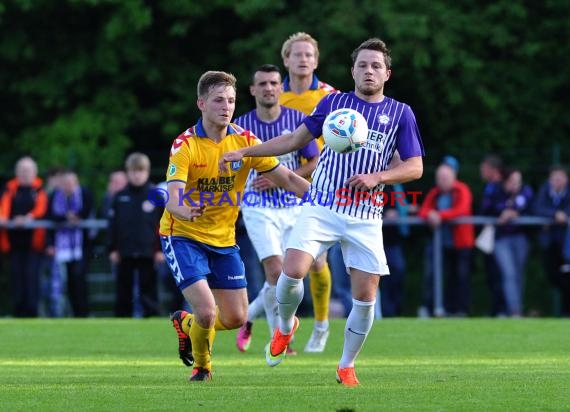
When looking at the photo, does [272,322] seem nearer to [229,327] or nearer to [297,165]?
[297,165]

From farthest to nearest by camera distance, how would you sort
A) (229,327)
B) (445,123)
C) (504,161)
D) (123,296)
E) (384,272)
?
(445,123) → (504,161) → (123,296) → (229,327) → (384,272)

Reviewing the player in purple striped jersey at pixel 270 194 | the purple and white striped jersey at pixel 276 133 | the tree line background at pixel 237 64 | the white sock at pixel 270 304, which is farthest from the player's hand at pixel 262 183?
the tree line background at pixel 237 64

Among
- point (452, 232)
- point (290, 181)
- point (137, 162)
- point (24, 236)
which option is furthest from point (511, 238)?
point (290, 181)

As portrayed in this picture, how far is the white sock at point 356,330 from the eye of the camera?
28.9 feet

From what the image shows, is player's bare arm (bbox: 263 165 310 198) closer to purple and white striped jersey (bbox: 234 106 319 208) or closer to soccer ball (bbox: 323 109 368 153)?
soccer ball (bbox: 323 109 368 153)

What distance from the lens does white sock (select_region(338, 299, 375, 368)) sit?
882 cm

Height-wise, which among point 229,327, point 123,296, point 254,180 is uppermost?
point 254,180

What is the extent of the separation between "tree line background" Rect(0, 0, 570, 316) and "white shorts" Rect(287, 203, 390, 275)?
1138 cm

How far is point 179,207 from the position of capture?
8711mm

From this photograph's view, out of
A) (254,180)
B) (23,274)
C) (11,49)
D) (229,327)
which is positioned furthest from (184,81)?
(229,327)

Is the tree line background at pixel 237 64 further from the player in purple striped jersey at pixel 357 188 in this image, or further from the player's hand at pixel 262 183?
the player in purple striped jersey at pixel 357 188

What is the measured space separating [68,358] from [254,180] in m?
2.20

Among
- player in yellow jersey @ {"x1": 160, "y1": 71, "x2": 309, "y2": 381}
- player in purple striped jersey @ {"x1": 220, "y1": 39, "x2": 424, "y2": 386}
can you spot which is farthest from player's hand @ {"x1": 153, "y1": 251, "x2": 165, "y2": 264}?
player in purple striped jersey @ {"x1": 220, "y1": 39, "x2": 424, "y2": 386}

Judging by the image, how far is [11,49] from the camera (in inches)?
890
